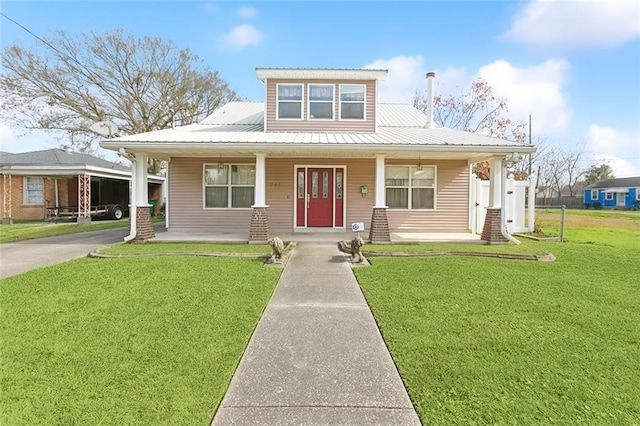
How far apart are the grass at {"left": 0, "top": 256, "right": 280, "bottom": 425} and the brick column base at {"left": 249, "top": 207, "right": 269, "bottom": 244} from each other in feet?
9.23

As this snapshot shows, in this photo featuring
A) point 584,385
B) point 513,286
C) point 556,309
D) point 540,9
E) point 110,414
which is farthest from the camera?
point 540,9

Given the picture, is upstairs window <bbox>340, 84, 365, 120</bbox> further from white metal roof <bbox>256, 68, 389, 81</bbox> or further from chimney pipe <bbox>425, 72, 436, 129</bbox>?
chimney pipe <bbox>425, 72, 436, 129</bbox>

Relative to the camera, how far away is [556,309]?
4309mm

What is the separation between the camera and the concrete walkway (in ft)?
7.66

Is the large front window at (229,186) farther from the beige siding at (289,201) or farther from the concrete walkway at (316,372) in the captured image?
the concrete walkway at (316,372)

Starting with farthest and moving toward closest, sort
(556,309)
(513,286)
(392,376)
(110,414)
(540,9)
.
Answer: (540,9) < (513,286) < (556,309) < (392,376) < (110,414)

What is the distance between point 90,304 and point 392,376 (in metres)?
4.13

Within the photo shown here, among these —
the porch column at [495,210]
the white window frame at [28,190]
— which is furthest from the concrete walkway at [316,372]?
the white window frame at [28,190]

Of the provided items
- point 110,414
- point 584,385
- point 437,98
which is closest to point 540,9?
point 584,385

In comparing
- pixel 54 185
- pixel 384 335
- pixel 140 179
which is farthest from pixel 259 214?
pixel 54 185

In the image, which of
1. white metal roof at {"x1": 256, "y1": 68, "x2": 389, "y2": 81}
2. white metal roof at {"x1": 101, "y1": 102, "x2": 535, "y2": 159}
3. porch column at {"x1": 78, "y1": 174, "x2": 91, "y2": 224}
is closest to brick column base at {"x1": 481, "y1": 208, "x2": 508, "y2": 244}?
white metal roof at {"x1": 101, "y1": 102, "x2": 535, "y2": 159}

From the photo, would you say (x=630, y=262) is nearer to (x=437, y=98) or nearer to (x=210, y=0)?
(x=210, y=0)

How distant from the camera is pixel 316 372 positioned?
2.89 meters

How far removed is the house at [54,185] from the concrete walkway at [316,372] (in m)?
16.6
